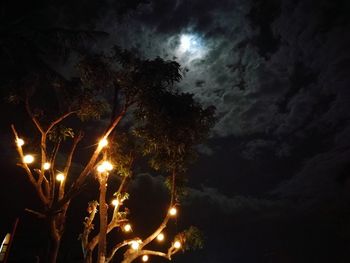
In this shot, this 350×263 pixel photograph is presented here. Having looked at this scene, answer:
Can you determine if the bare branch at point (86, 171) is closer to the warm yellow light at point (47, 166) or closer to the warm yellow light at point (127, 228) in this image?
the warm yellow light at point (47, 166)

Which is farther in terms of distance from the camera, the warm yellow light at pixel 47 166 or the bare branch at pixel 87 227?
the bare branch at pixel 87 227

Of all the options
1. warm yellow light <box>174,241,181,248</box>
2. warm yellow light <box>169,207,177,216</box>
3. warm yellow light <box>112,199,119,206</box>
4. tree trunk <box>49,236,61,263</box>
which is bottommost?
tree trunk <box>49,236,61,263</box>

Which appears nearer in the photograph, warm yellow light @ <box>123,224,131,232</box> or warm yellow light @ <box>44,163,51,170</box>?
warm yellow light @ <box>44,163,51,170</box>

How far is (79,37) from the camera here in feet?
38.4

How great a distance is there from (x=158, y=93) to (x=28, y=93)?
5.00 metres

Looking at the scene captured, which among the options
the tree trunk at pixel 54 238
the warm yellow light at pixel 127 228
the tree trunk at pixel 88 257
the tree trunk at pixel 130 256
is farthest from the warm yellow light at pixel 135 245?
the tree trunk at pixel 54 238

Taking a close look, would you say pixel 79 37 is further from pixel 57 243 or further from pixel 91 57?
pixel 57 243

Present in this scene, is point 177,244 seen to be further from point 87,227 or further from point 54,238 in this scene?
point 54,238

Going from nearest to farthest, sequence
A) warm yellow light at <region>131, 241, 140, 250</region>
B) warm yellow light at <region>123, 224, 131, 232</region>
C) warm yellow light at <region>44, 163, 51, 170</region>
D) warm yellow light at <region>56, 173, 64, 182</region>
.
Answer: warm yellow light at <region>44, 163, 51, 170</region>, warm yellow light at <region>56, 173, 64, 182</region>, warm yellow light at <region>131, 241, 140, 250</region>, warm yellow light at <region>123, 224, 131, 232</region>


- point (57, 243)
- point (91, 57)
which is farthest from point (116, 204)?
point (91, 57)

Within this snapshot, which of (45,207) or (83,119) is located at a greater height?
(83,119)

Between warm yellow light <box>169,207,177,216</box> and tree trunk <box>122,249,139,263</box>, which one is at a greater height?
warm yellow light <box>169,207,177,216</box>

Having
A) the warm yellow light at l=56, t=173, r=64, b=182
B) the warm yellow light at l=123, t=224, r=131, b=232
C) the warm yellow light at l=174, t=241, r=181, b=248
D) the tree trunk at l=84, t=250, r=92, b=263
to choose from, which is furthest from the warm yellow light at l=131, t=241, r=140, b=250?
the warm yellow light at l=56, t=173, r=64, b=182

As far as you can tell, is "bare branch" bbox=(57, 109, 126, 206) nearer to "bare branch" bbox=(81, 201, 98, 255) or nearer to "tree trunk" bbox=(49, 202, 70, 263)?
"tree trunk" bbox=(49, 202, 70, 263)
